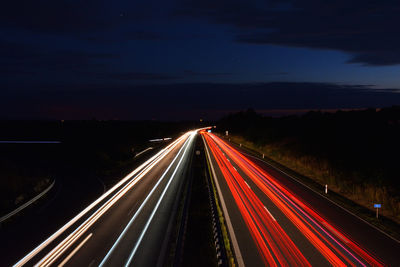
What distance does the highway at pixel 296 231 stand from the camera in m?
11.9

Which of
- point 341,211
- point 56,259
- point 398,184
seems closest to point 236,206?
point 341,211

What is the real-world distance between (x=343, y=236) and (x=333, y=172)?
645 inches

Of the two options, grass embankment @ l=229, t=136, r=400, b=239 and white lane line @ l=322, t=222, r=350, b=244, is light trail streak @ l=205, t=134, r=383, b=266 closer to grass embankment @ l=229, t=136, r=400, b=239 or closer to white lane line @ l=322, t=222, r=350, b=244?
white lane line @ l=322, t=222, r=350, b=244

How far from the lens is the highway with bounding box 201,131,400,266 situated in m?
11.9

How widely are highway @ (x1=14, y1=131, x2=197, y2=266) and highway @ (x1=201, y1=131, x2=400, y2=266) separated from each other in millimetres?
3407

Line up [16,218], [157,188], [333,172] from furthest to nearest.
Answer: [333,172] → [157,188] → [16,218]

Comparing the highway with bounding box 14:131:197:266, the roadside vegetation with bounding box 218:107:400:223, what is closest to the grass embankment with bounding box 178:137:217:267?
the highway with bounding box 14:131:197:266

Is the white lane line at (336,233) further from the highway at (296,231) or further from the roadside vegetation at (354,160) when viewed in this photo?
the roadside vegetation at (354,160)

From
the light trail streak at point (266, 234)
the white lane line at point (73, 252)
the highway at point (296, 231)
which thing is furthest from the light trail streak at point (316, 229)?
the white lane line at point (73, 252)

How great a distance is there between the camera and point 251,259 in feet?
38.4

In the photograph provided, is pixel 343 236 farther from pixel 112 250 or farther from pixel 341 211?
pixel 112 250

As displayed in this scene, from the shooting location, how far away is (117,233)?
14.3 m

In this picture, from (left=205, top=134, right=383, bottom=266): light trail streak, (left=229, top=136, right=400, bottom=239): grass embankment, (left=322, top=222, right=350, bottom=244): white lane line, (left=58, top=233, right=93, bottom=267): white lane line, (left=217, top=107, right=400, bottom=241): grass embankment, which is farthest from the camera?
(left=217, top=107, right=400, bottom=241): grass embankment

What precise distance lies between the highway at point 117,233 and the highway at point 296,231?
11.2 feet
